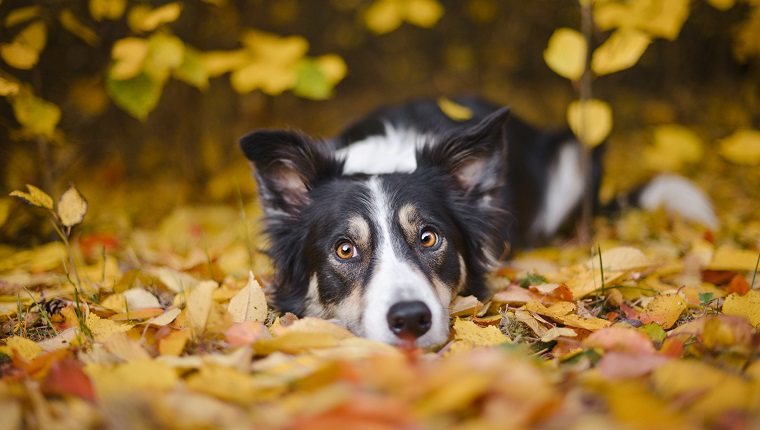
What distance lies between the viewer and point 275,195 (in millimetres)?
3225

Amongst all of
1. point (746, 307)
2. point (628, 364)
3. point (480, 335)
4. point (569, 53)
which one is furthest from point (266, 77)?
point (746, 307)

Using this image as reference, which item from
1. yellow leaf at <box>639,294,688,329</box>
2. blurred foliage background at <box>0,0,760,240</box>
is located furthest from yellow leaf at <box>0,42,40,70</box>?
yellow leaf at <box>639,294,688,329</box>


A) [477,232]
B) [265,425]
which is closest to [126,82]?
[477,232]

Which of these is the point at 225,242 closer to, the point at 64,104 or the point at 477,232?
the point at 64,104

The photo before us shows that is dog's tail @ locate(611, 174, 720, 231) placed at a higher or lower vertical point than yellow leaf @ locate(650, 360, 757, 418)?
lower

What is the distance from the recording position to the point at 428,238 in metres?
2.88

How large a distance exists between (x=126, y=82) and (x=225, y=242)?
4.97ft

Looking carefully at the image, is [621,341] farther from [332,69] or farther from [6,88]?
[6,88]

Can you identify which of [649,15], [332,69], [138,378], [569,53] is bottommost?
[138,378]

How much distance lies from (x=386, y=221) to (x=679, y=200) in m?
3.07

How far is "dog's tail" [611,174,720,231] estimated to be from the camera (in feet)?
14.6

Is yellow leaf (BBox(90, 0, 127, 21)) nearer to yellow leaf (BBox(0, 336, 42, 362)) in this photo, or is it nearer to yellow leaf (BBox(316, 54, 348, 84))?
yellow leaf (BBox(316, 54, 348, 84))

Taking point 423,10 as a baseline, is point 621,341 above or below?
below

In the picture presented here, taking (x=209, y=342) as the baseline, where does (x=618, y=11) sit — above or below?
above
